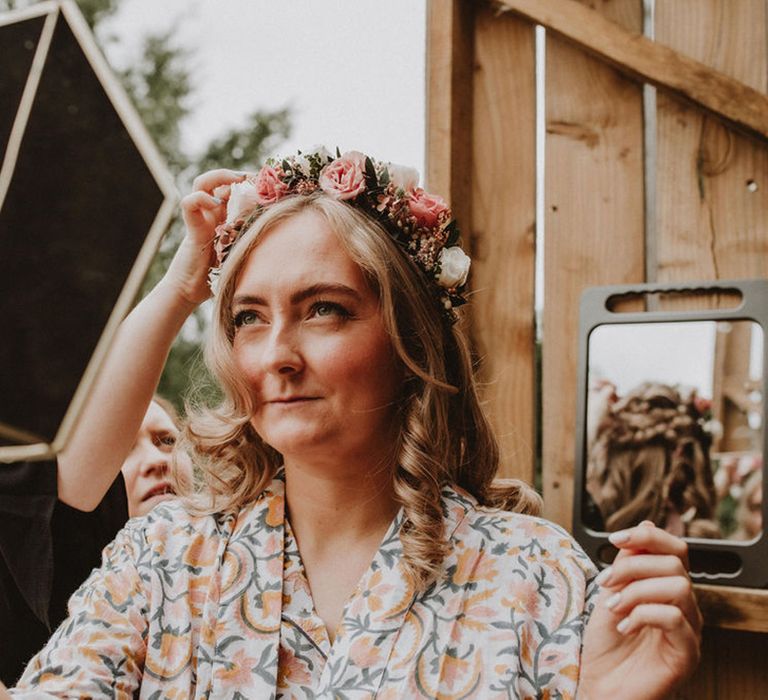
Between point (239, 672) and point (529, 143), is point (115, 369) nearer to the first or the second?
point (239, 672)

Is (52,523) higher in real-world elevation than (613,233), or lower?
lower

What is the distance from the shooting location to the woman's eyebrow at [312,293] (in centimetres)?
120

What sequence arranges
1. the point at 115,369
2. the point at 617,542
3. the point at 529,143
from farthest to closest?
the point at 529,143 → the point at 115,369 → the point at 617,542

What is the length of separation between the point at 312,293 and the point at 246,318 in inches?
4.8

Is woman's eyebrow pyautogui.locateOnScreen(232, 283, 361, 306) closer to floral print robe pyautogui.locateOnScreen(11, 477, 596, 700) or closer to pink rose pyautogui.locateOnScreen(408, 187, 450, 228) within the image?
pink rose pyautogui.locateOnScreen(408, 187, 450, 228)

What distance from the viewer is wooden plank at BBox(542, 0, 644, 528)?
1.60m

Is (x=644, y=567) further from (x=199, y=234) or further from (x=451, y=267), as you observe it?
(x=199, y=234)

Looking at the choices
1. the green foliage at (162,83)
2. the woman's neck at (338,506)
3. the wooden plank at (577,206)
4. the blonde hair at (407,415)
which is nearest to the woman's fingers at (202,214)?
the blonde hair at (407,415)

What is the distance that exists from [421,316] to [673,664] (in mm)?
585

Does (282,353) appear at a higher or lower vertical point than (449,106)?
lower

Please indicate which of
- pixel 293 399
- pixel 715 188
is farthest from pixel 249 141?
pixel 293 399

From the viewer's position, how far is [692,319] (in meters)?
1.48

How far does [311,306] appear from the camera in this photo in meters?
1.21

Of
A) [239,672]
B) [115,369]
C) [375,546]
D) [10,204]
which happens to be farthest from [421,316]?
[10,204]
